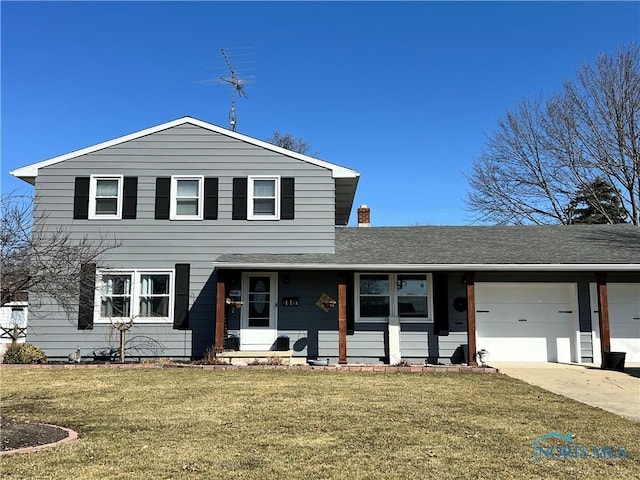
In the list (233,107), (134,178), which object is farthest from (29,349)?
(233,107)

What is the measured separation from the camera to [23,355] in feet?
41.0

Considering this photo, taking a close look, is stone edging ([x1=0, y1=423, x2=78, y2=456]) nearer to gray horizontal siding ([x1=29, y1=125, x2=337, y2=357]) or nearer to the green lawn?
the green lawn

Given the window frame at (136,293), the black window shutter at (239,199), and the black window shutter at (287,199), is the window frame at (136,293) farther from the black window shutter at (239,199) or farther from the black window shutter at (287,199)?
the black window shutter at (287,199)

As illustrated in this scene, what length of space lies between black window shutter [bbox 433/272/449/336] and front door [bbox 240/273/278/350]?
13.0 ft

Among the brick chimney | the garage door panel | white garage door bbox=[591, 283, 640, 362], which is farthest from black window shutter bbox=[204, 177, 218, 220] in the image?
white garage door bbox=[591, 283, 640, 362]

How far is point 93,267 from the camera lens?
1328 centimetres

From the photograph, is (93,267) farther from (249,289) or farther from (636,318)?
(636,318)

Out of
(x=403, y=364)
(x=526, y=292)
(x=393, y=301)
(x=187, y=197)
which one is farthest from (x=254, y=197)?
(x=526, y=292)

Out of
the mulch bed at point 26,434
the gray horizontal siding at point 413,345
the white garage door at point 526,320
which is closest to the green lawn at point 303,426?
the mulch bed at point 26,434

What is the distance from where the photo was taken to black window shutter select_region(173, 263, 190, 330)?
529 inches

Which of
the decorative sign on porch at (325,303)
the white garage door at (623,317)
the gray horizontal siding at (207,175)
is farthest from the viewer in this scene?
the gray horizontal siding at (207,175)

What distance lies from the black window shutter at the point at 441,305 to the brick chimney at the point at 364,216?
4976mm

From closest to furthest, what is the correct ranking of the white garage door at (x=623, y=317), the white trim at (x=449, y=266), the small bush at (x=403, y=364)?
the small bush at (x=403, y=364), the white trim at (x=449, y=266), the white garage door at (x=623, y=317)

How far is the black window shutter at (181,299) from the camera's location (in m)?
13.4
